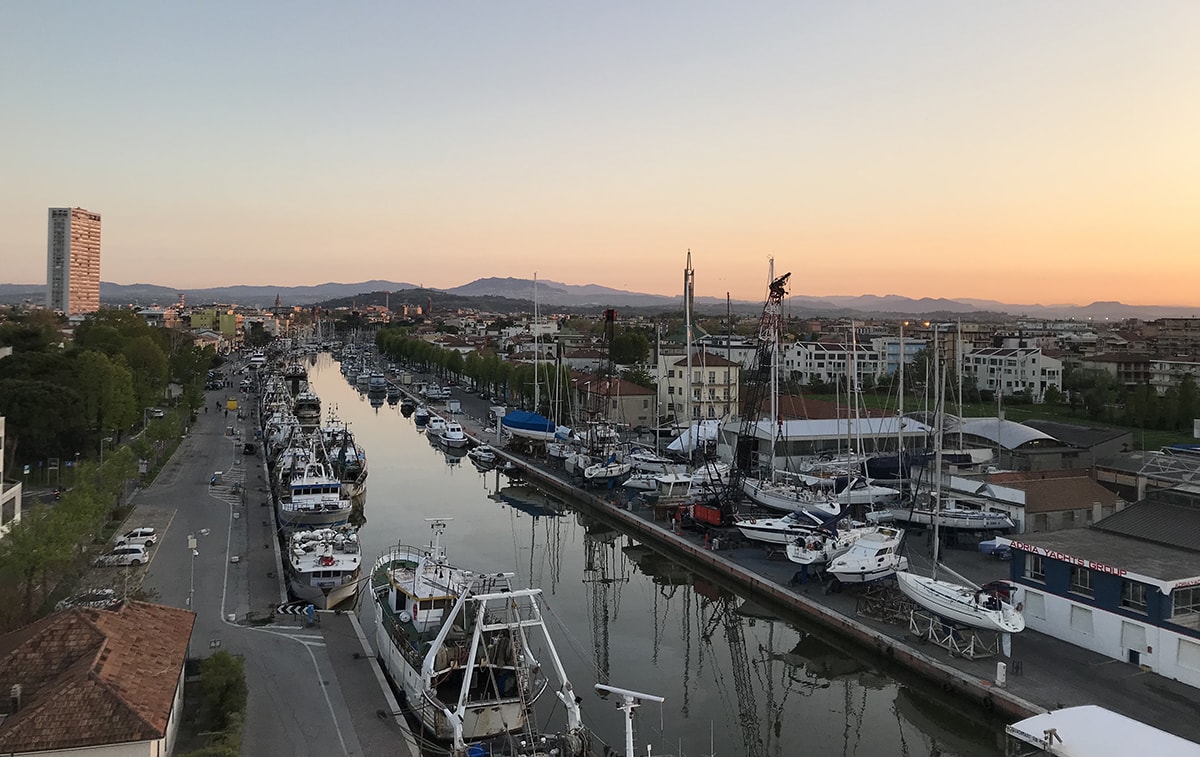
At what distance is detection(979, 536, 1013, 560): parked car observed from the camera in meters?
19.8

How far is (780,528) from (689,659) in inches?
230

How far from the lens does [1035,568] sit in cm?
1530

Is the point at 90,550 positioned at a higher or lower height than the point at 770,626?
higher

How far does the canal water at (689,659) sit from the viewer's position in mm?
12914

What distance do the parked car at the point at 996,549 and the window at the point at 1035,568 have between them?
14.8 feet

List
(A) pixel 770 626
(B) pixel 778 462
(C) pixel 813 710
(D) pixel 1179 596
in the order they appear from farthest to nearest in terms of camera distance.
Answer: (B) pixel 778 462 → (A) pixel 770 626 → (C) pixel 813 710 → (D) pixel 1179 596

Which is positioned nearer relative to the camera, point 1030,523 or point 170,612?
point 170,612

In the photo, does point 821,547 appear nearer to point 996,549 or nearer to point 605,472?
point 996,549

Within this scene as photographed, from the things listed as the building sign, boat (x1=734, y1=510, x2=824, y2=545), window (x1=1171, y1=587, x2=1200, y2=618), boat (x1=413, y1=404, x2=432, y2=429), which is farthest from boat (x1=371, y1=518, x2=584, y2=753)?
boat (x1=413, y1=404, x2=432, y2=429)

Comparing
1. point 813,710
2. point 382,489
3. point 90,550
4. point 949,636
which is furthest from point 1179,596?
point 382,489

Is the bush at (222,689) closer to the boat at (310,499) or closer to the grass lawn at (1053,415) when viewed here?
the boat at (310,499)

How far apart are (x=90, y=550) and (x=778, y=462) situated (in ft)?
73.6

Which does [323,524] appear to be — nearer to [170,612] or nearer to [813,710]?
[170,612]

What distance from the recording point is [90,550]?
18.0m
